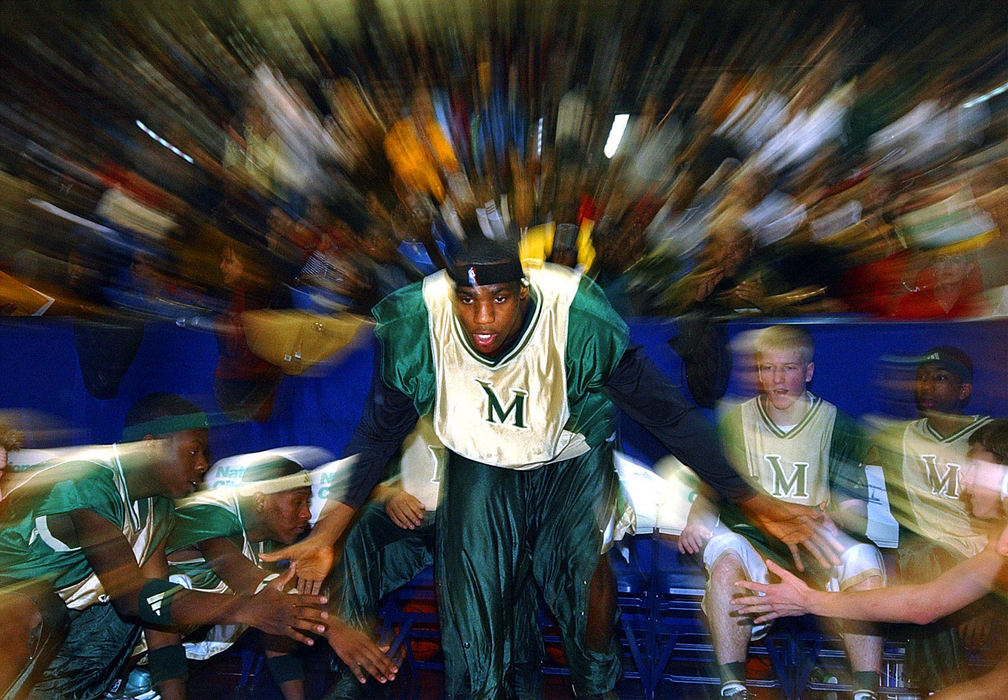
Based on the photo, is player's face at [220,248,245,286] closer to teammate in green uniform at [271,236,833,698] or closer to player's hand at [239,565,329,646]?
teammate in green uniform at [271,236,833,698]

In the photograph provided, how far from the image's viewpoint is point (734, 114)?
248 centimetres

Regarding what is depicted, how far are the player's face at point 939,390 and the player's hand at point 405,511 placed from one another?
1285mm

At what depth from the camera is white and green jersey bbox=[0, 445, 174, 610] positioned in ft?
6.77

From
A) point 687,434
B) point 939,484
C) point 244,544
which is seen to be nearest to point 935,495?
point 939,484

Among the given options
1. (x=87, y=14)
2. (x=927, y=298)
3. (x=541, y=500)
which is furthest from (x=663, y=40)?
(x=87, y=14)

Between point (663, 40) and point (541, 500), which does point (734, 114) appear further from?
point (541, 500)

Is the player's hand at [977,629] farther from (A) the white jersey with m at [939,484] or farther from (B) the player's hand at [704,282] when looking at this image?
(B) the player's hand at [704,282]

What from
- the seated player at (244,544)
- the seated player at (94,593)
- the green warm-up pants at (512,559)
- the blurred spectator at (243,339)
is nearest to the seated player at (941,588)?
the green warm-up pants at (512,559)

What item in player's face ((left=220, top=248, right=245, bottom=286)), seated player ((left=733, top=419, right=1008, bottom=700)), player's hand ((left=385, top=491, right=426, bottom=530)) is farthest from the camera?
player's face ((left=220, top=248, right=245, bottom=286))

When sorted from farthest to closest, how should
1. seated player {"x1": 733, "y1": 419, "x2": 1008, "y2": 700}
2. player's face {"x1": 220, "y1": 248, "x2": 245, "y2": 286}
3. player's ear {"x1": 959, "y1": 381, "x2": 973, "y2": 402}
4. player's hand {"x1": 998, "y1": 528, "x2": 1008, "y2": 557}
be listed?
player's face {"x1": 220, "y1": 248, "x2": 245, "y2": 286}
player's ear {"x1": 959, "y1": 381, "x2": 973, "y2": 402}
seated player {"x1": 733, "y1": 419, "x2": 1008, "y2": 700}
player's hand {"x1": 998, "y1": 528, "x2": 1008, "y2": 557}

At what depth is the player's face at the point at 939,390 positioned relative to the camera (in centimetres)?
214

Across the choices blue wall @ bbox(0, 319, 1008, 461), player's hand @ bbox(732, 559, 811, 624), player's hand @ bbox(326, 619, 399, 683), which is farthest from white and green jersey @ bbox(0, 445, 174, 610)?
player's hand @ bbox(732, 559, 811, 624)

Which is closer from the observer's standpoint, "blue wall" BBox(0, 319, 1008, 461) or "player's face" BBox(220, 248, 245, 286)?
"blue wall" BBox(0, 319, 1008, 461)

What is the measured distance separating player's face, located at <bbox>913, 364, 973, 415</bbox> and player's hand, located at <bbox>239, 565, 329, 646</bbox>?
61.2 inches
